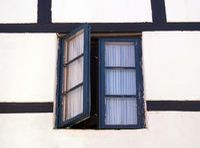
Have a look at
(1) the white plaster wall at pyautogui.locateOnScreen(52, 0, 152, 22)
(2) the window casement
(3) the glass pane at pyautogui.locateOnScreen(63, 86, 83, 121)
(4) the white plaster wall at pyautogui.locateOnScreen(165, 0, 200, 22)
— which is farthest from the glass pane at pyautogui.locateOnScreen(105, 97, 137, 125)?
(4) the white plaster wall at pyautogui.locateOnScreen(165, 0, 200, 22)

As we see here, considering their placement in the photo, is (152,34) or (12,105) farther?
(152,34)

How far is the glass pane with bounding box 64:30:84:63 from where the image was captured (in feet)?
18.9

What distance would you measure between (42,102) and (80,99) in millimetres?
435

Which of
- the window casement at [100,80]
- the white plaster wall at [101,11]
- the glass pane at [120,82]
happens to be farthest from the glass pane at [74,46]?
the glass pane at [120,82]

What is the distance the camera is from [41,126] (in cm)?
552

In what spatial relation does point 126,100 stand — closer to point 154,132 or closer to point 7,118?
point 154,132

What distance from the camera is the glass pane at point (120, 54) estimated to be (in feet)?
19.6

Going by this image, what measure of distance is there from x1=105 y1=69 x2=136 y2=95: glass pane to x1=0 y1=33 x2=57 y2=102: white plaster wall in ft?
2.07

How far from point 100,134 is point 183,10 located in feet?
6.08

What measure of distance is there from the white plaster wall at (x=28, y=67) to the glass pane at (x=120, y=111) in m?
0.65

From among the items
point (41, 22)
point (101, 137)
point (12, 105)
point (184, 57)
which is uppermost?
point (41, 22)

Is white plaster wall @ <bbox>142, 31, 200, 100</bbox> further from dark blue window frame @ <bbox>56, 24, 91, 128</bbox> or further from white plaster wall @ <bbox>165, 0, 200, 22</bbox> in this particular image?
dark blue window frame @ <bbox>56, 24, 91, 128</bbox>

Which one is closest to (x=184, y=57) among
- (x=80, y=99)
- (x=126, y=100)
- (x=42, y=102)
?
(x=126, y=100)

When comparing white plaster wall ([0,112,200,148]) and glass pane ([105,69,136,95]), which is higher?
glass pane ([105,69,136,95])
